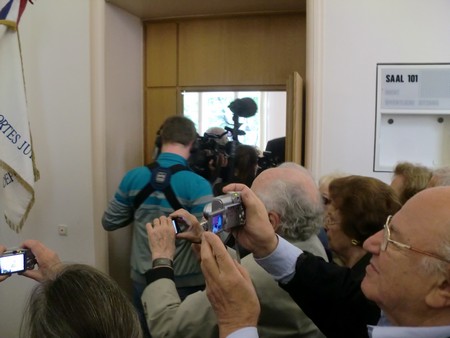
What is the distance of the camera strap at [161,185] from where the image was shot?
6.55 feet

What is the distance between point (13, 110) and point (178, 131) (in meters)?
0.98

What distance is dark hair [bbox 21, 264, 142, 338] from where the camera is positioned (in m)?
0.66

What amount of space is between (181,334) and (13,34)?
1.96 meters

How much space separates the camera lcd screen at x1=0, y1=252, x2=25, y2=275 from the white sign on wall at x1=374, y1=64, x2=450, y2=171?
179cm

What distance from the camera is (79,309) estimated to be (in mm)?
676

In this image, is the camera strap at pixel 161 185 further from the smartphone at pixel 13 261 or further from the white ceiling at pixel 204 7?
the white ceiling at pixel 204 7

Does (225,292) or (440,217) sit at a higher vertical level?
(440,217)

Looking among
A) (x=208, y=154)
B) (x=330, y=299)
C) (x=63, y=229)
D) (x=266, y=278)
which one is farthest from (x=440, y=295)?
(x=63, y=229)

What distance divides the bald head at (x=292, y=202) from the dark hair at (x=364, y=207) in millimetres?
95

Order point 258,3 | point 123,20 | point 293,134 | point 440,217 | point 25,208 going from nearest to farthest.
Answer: point 440,217 → point 293,134 → point 25,208 → point 258,3 → point 123,20

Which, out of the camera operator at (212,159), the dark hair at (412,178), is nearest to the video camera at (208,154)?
the camera operator at (212,159)

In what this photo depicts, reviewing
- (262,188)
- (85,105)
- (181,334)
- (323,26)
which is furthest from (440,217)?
(85,105)

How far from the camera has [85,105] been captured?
8.58ft

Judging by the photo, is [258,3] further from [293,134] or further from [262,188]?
[262,188]
